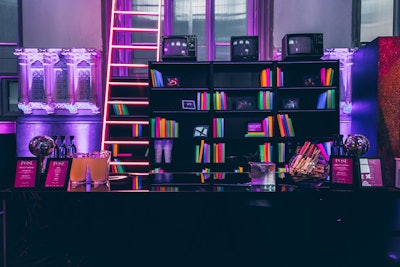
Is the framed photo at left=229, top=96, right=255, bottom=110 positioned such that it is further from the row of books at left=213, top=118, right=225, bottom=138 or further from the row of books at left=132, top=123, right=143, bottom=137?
the row of books at left=132, top=123, right=143, bottom=137

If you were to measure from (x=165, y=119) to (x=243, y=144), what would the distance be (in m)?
1.05

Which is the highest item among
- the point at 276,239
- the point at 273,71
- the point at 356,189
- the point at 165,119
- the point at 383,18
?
the point at 383,18

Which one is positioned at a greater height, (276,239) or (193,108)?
(193,108)

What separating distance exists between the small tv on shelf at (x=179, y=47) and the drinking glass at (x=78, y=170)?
2.61 meters

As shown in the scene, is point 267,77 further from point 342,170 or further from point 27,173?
point 27,173

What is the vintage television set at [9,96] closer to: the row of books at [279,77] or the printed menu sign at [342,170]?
the row of books at [279,77]

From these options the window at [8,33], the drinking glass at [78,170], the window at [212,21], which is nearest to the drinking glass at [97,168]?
the drinking glass at [78,170]

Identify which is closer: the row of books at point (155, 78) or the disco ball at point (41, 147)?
the disco ball at point (41, 147)

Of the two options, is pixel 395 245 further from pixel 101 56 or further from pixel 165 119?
pixel 101 56

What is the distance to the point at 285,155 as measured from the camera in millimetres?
4371

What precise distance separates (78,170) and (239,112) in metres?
2.73

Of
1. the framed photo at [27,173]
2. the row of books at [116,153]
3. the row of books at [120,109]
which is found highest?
the row of books at [120,109]

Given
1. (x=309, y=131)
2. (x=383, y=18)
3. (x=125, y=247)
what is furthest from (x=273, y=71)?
(x=125, y=247)

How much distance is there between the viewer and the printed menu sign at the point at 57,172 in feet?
5.97
